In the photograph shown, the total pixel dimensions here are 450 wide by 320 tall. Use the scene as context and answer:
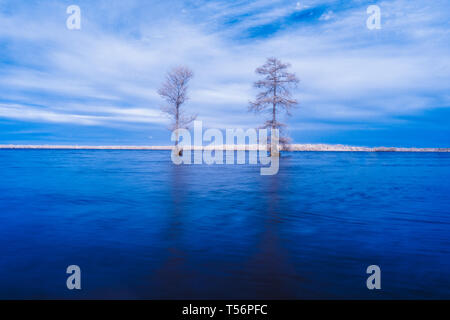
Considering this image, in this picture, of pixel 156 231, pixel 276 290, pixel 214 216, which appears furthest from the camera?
pixel 214 216

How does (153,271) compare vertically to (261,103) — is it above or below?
below

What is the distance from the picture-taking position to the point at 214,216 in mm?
6871

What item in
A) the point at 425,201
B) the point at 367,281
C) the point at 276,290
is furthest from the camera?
the point at 425,201

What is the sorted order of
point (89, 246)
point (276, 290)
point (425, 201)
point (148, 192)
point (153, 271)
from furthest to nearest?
1. point (148, 192)
2. point (425, 201)
3. point (89, 246)
4. point (153, 271)
5. point (276, 290)

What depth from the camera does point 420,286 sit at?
10.7ft

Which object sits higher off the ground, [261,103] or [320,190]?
[261,103]

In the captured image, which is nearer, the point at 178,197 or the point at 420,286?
the point at 420,286

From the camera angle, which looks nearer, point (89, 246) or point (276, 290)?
point (276, 290)

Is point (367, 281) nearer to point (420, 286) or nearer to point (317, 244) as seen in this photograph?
point (420, 286)
